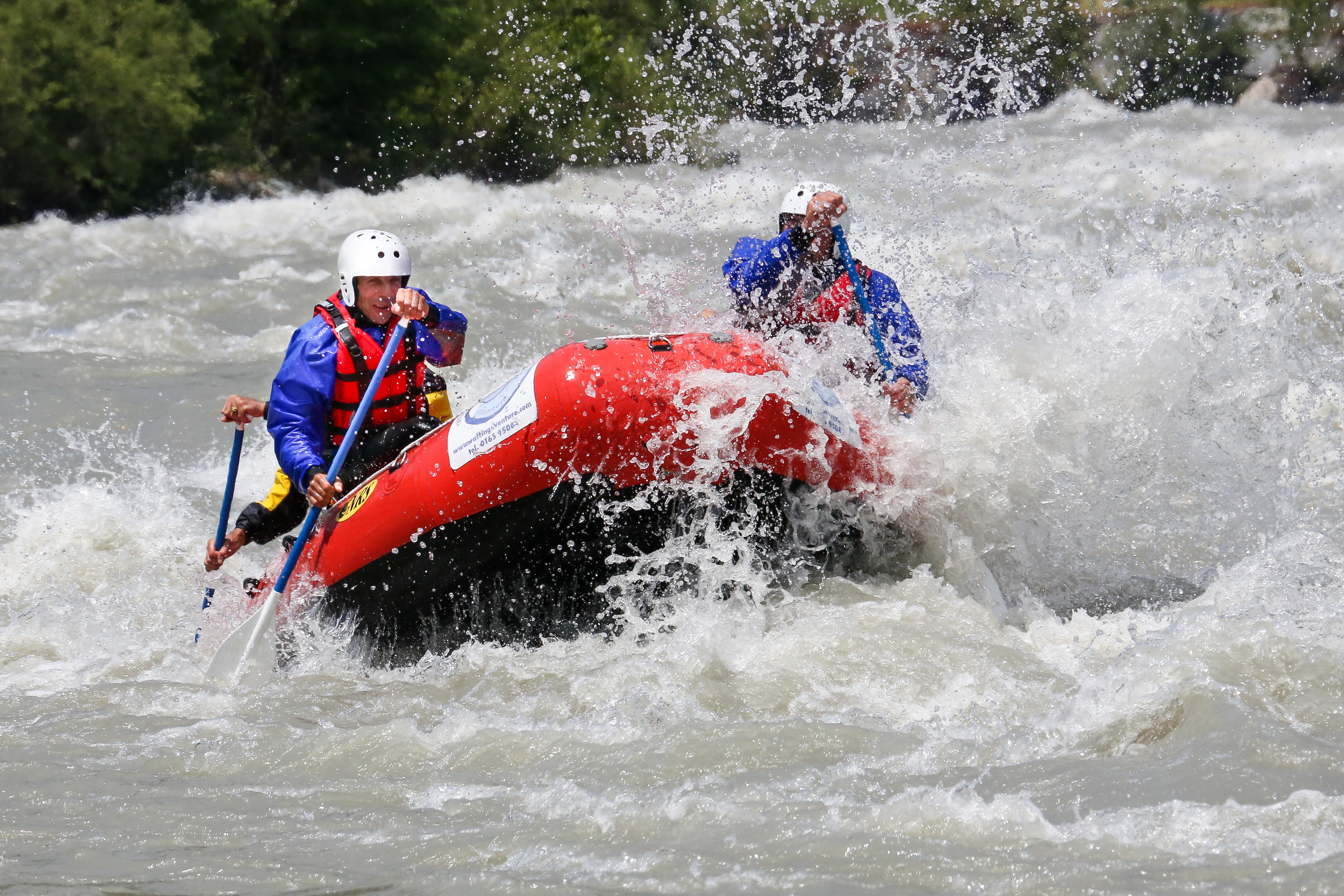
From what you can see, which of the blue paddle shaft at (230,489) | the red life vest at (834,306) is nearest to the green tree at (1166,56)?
the red life vest at (834,306)

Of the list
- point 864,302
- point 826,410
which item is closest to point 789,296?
point 864,302

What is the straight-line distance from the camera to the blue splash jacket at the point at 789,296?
4.84 m

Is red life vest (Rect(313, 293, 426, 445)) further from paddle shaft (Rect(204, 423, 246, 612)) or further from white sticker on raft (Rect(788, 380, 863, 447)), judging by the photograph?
white sticker on raft (Rect(788, 380, 863, 447))

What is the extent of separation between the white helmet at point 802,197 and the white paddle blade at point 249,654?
7.64ft

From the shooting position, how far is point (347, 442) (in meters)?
4.38

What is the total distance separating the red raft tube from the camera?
13.1 feet

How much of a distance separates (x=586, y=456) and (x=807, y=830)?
1.53 meters

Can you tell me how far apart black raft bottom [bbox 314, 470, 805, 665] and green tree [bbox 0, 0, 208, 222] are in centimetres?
1523

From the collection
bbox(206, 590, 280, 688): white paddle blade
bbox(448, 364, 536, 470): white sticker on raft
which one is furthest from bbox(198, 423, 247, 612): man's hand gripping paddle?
bbox(448, 364, 536, 470): white sticker on raft

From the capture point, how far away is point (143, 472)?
7.26m

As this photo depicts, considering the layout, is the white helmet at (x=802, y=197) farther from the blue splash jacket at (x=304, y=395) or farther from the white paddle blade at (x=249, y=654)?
the white paddle blade at (x=249, y=654)

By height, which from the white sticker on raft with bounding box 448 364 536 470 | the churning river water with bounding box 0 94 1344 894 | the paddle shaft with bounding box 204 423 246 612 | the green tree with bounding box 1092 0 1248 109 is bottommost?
the churning river water with bounding box 0 94 1344 894

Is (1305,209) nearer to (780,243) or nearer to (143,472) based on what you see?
(780,243)

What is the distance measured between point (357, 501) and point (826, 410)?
5.29 feet
